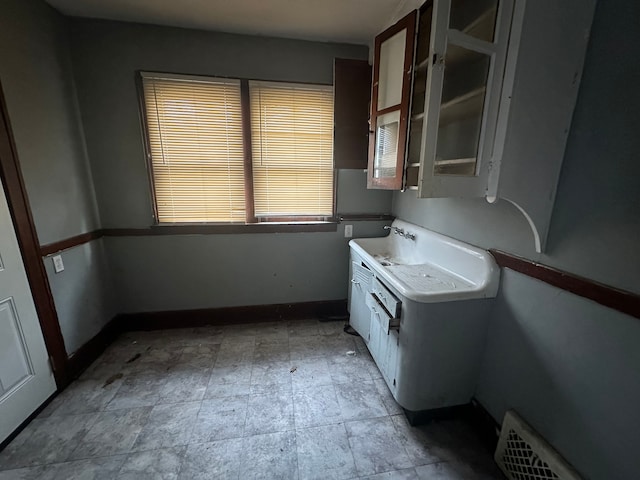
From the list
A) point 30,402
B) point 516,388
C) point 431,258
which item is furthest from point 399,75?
point 30,402

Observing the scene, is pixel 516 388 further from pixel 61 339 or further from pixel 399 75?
pixel 61 339

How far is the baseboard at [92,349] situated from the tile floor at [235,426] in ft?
0.19

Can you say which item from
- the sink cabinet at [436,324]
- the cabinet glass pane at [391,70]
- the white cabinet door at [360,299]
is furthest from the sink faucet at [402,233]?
the cabinet glass pane at [391,70]

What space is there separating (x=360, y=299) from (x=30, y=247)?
88.2 inches

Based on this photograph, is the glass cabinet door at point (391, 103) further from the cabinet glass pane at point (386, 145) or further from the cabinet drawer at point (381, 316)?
the cabinet drawer at point (381, 316)

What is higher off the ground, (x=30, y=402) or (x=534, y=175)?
(x=534, y=175)

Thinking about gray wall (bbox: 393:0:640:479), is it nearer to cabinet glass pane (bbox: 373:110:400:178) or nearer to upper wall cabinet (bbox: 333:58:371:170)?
cabinet glass pane (bbox: 373:110:400:178)

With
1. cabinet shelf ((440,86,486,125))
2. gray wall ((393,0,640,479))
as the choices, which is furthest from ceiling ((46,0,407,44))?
gray wall ((393,0,640,479))

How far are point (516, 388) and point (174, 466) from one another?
1.78 meters

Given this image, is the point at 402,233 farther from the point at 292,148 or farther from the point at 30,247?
the point at 30,247

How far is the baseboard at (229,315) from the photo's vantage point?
246 cm

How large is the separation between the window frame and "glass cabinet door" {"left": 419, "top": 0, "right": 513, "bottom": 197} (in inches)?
45.5

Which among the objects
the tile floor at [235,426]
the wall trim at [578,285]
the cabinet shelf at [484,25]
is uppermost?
the cabinet shelf at [484,25]

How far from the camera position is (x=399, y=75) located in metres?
1.60
